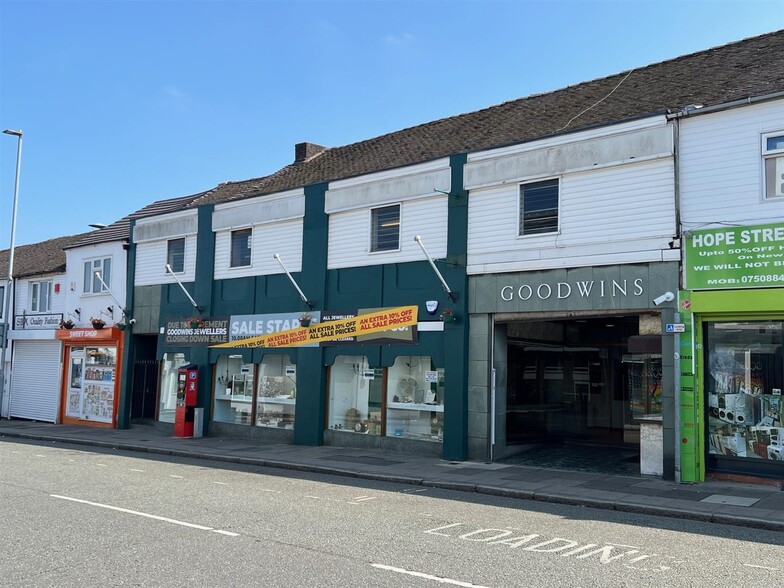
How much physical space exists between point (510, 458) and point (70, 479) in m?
8.99

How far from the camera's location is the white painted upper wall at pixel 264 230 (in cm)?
2016

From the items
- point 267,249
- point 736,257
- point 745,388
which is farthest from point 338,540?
point 267,249

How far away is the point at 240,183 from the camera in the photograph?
991 inches

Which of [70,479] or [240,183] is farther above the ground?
[240,183]

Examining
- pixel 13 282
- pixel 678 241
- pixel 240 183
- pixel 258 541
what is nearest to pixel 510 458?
pixel 678 241

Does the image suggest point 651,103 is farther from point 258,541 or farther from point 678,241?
point 258,541

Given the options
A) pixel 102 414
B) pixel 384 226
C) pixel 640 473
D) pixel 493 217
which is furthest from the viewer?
pixel 102 414

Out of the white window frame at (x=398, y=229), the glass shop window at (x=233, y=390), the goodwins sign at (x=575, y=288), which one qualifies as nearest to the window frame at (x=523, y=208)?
the goodwins sign at (x=575, y=288)

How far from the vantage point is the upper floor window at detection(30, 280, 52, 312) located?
2827 cm

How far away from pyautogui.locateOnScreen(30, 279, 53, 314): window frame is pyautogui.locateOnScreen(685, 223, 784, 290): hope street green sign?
2373 centimetres

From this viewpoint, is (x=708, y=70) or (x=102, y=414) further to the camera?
(x=102, y=414)

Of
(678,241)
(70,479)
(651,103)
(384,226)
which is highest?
(651,103)

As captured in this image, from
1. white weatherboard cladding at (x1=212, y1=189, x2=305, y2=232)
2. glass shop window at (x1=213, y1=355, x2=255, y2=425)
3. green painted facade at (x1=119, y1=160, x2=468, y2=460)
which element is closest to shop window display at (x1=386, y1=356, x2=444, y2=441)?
green painted facade at (x1=119, y1=160, x2=468, y2=460)

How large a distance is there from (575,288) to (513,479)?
407 centimetres
